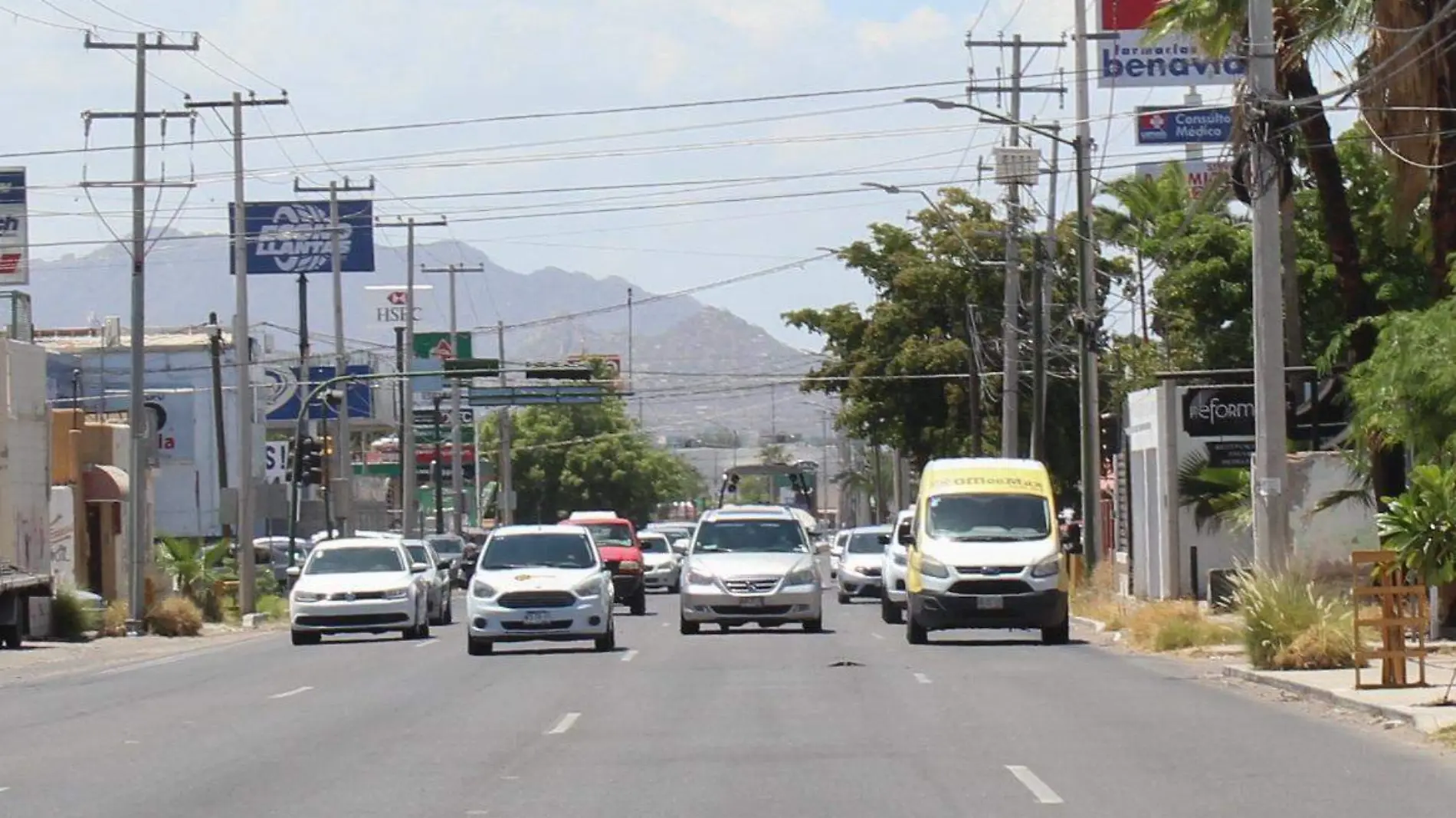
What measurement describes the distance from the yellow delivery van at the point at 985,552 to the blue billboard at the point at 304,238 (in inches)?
1940

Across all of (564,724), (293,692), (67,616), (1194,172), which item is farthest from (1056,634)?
(1194,172)

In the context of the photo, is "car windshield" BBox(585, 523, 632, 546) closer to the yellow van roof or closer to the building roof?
the yellow van roof

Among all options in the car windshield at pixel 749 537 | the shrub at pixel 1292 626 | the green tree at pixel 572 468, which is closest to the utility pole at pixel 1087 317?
the car windshield at pixel 749 537

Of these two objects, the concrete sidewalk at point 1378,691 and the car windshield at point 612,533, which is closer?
the concrete sidewalk at point 1378,691

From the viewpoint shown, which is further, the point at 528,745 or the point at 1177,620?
the point at 1177,620

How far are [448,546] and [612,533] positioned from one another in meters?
14.9

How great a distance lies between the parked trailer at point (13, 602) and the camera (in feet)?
125

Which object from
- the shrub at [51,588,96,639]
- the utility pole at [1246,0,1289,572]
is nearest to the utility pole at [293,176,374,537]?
the shrub at [51,588,96,639]

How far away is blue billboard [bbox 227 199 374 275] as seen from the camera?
80.0 metres

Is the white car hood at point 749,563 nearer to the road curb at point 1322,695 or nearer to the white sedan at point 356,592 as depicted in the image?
the white sedan at point 356,592

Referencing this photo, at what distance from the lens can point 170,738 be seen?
18922 millimetres

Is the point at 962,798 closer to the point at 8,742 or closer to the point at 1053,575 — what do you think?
the point at 8,742

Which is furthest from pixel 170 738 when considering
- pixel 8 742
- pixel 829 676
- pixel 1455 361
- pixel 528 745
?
pixel 1455 361

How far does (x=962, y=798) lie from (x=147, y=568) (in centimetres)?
3765
